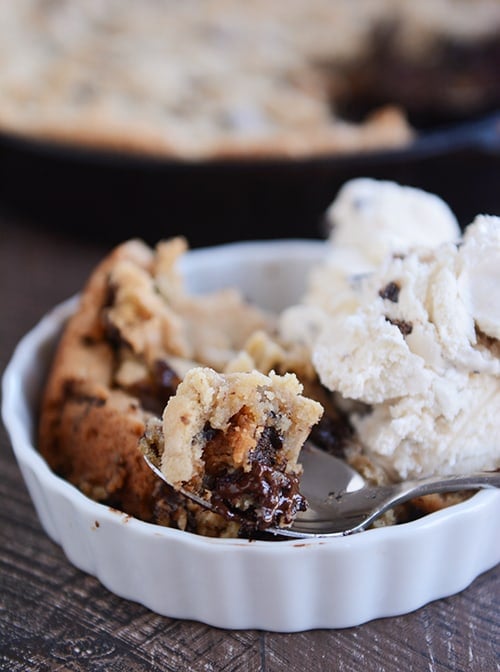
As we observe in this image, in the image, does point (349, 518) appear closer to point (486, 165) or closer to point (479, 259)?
point (479, 259)

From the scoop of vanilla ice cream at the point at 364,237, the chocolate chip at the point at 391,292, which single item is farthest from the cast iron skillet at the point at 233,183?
the chocolate chip at the point at 391,292

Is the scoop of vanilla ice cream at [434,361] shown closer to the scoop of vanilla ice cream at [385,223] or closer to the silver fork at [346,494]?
the silver fork at [346,494]

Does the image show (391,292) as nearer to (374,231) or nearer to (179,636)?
(374,231)

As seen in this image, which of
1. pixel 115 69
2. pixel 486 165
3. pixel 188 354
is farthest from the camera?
pixel 115 69

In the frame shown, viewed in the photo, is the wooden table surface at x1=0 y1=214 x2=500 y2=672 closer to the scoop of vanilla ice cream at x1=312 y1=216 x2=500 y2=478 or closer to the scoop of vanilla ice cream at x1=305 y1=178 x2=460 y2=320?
the scoop of vanilla ice cream at x1=312 y1=216 x2=500 y2=478

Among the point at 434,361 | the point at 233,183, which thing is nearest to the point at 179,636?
the point at 434,361

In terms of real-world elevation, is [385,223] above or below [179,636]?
above

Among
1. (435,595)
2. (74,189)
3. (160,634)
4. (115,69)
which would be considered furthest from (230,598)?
(115,69)
